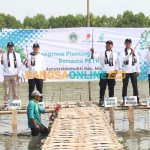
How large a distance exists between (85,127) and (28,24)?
204 feet

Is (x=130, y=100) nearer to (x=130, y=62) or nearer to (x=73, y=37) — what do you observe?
(x=130, y=62)

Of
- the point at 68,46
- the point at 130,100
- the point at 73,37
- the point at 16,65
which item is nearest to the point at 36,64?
the point at 16,65

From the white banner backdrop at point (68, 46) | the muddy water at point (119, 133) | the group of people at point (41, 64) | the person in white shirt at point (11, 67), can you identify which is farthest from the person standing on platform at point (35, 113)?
the white banner backdrop at point (68, 46)

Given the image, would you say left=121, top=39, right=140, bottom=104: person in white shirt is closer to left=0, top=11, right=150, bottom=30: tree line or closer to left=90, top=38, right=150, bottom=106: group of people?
left=90, top=38, right=150, bottom=106: group of people

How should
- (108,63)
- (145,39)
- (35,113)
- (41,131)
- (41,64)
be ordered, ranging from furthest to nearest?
(145,39), (108,63), (41,64), (41,131), (35,113)

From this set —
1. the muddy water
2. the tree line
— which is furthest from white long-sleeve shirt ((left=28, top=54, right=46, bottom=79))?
the tree line

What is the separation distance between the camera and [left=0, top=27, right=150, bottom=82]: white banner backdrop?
1551 centimetres

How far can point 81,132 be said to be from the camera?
33.8 feet

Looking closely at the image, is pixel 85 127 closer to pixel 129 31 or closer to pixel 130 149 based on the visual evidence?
pixel 130 149

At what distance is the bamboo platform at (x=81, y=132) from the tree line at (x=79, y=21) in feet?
144

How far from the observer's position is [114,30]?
15.7 meters

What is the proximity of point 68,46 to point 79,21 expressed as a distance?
49.2 meters

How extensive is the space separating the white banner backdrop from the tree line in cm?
4052

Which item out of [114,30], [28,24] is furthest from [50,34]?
[28,24]
